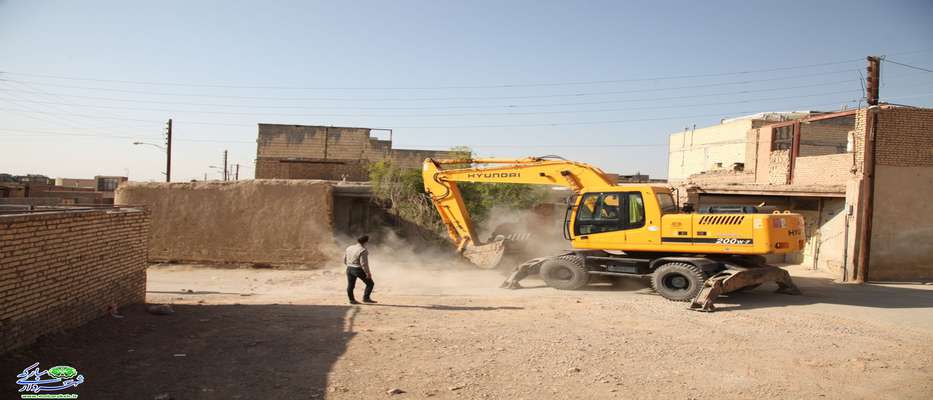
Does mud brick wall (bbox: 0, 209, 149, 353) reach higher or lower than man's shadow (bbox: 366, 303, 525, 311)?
higher

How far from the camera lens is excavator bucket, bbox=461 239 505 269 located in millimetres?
15406

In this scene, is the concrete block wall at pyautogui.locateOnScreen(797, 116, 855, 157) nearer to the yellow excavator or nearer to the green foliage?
the green foliage

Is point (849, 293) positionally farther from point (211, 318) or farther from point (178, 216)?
point (178, 216)

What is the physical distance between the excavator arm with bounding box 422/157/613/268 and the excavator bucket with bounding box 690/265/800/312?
3264mm

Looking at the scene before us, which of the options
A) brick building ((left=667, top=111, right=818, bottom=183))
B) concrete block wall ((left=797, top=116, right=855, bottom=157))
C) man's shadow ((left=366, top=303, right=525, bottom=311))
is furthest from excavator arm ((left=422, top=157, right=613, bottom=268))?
concrete block wall ((left=797, top=116, right=855, bottom=157))

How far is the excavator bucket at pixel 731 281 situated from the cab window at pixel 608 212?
1.91 meters

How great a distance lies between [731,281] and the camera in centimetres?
1090

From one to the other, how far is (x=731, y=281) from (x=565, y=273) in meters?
3.50

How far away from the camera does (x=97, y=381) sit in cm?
588

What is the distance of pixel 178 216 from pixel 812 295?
17265 millimetres

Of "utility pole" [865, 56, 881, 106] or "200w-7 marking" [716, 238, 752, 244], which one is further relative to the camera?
"utility pole" [865, 56, 881, 106]

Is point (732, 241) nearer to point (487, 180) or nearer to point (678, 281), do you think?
point (678, 281)

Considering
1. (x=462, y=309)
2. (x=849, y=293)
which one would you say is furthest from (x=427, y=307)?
(x=849, y=293)

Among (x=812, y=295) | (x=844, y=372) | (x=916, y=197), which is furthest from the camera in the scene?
(x=916, y=197)
